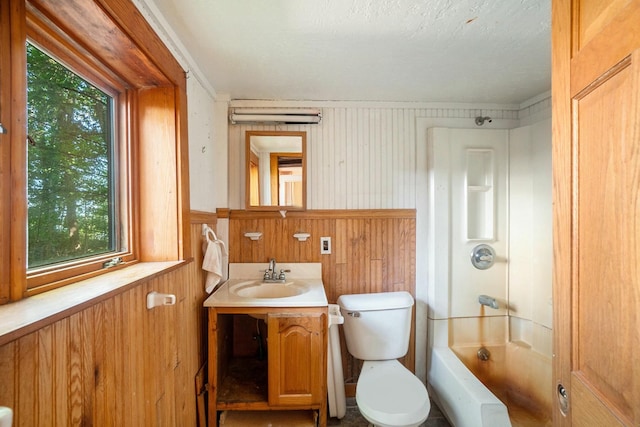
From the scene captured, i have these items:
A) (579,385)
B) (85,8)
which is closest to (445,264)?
(579,385)

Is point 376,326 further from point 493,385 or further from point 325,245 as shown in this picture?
point 493,385

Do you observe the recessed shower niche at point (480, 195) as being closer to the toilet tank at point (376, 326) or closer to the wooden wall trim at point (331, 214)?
the wooden wall trim at point (331, 214)

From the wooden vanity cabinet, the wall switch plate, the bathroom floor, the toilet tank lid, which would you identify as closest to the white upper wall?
the wall switch plate

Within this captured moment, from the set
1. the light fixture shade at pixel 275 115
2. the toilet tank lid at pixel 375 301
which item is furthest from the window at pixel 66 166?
the toilet tank lid at pixel 375 301

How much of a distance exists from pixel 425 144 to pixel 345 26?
111 centimetres

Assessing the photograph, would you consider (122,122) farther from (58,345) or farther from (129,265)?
(58,345)

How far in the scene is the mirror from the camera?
1.79m

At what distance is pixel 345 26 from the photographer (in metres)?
1.10

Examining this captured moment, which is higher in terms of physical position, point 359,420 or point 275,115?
point 275,115

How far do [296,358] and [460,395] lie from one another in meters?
0.95

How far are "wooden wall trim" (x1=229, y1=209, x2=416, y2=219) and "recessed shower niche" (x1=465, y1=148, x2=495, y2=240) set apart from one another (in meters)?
0.44

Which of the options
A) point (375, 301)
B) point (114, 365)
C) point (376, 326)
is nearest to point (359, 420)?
point (376, 326)

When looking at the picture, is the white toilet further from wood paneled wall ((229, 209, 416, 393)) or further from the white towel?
the white towel

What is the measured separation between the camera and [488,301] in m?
1.80
